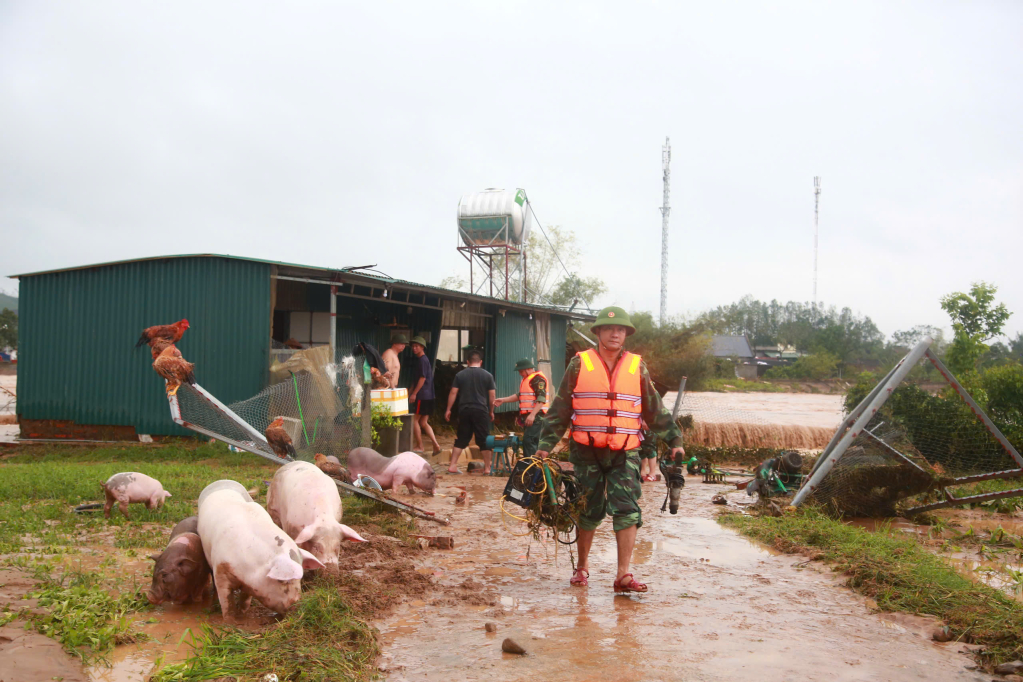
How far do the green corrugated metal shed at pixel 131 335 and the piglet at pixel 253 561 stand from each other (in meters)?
7.90

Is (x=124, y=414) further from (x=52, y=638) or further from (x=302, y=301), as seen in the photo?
(x=52, y=638)

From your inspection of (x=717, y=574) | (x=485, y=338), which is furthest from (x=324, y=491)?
(x=485, y=338)

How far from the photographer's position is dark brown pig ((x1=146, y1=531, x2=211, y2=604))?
4484 millimetres

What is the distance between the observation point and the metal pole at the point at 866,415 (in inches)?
291

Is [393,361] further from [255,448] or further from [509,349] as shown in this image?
[509,349]

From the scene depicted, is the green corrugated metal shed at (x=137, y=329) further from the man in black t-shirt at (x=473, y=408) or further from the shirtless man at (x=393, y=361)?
the man in black t-shirt at (x=473, y=408)

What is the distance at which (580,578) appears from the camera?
532 cm

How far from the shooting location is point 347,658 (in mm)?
3693

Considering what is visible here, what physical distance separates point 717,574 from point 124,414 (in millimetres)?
10413

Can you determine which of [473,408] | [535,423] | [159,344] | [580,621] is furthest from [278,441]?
[580,621]

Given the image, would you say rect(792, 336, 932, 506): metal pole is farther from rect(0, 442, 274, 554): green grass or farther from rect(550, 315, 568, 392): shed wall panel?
rect(550, 315, 568, 392): shed wall panel

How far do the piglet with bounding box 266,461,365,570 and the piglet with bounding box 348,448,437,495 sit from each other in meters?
2.39

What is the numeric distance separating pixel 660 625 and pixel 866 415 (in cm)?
419

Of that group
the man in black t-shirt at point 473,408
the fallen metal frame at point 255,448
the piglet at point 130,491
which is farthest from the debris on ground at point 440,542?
the man in black t-shirt at point 473,408
